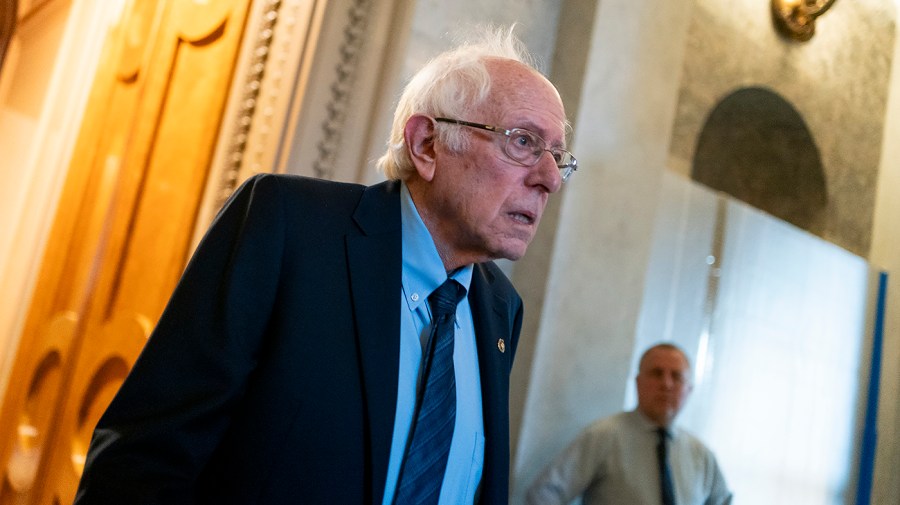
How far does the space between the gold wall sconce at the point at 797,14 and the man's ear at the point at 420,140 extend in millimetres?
4250

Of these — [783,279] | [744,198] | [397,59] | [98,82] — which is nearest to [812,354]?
[783,279]

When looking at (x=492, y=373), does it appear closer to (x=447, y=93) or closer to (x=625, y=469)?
(x=447, y=93)

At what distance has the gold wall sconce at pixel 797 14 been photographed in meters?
5.12

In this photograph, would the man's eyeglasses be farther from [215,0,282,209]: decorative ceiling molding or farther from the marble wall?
the marble wall

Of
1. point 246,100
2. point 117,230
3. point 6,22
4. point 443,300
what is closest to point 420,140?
point 443,300

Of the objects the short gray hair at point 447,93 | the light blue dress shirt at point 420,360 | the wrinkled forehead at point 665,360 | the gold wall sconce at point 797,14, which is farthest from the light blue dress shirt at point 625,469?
the gold wall sconce at point 797,14

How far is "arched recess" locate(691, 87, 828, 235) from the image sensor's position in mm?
5180

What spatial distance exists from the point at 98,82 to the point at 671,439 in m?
2.88

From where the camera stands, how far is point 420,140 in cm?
163

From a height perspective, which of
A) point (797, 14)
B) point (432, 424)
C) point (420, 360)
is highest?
point (797, 14)

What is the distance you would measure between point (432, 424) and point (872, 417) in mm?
4597

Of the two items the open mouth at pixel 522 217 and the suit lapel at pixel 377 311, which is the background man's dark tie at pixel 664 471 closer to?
the open mouth at pixel 522 217

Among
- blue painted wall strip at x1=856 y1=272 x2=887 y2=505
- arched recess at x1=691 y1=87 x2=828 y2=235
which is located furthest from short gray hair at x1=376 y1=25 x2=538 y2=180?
blue painted wall strip at x1=856 y1=272 x2=887 y2=505

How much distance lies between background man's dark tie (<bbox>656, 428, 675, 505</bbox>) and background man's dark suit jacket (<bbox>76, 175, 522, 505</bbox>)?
2234mm
